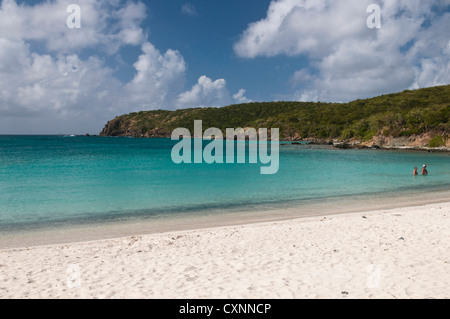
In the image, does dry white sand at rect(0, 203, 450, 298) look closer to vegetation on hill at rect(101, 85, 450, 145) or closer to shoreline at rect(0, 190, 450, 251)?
shoreline at rect(0, 190, 450, 251)

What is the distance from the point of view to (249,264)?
7410 mm

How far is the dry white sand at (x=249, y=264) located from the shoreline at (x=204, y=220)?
135 cm

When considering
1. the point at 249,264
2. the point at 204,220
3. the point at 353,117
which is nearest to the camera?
the point at 249,264

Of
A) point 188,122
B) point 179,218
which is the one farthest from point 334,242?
point 188,122

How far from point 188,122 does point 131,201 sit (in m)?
173

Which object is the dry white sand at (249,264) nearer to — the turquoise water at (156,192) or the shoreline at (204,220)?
the shoreline at (204,220)

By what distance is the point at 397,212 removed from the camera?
43.5 feet

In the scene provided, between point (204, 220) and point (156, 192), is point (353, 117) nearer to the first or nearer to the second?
point (156, 192)

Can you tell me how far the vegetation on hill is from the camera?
2817 inches

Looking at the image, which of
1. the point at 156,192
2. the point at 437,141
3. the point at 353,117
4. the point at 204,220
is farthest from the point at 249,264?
the point at 353,117

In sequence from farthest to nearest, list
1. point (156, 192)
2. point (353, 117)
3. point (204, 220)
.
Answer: point (353, 117) < point (156, 192) < point (204, 220)

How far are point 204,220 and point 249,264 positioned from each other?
600cm

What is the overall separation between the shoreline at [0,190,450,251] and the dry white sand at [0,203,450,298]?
Result: 1348 millimetres
